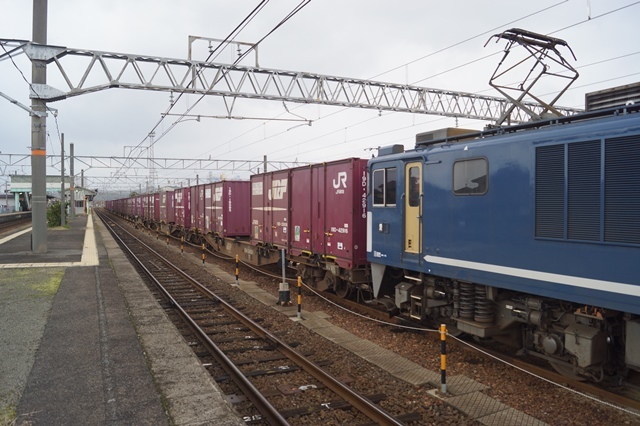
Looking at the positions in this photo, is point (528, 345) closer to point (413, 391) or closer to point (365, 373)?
point (413, 391)

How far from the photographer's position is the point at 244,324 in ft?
32.1

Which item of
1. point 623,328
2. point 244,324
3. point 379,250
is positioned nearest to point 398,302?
point 379,250

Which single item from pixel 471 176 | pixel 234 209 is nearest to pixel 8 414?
pixel 471 176

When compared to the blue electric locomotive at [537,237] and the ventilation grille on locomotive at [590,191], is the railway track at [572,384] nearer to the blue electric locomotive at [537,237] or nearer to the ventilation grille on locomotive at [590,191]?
the blue electric locomotive at [537,237]

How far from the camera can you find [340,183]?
11227 millimetres

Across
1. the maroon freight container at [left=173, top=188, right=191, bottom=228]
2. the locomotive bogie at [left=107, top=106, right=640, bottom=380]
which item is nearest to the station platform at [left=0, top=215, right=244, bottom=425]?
the locomotive bogie at [left=107, top=106, right=640, bottom=380]

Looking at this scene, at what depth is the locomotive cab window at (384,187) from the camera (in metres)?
9.06

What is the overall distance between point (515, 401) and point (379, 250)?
4095mm

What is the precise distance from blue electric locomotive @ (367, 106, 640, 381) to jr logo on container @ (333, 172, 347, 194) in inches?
101

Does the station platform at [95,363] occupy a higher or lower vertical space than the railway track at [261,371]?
higher

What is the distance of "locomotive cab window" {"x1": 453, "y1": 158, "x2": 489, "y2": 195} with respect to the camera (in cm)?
689

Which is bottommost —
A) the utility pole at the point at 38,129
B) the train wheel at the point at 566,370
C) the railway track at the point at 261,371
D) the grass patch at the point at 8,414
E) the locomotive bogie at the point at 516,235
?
the railway track at the point at 261,371

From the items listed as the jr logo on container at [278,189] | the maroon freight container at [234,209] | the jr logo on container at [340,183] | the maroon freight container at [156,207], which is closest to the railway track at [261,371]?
the jr logo on container at [340,183]

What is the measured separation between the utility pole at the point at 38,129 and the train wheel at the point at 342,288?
42.6 feet
